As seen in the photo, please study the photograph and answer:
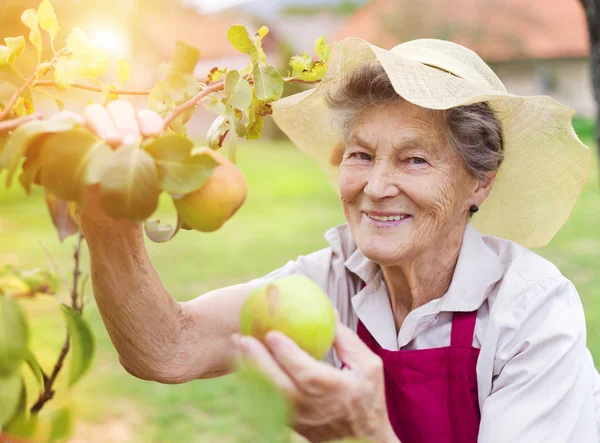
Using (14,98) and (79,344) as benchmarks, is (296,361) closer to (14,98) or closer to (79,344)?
(79,344)

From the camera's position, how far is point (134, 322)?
1541mm

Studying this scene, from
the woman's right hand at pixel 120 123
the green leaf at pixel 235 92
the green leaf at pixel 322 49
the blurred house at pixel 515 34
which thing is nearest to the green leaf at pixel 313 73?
the green leaf at pixel 322 49

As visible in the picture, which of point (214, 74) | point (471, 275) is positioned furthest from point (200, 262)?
point (214, 74)

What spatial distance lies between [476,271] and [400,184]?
333mm

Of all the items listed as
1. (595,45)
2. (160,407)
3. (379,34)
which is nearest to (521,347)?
(595,45)

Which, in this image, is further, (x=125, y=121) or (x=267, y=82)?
(x=267, y=82)

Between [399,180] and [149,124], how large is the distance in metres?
0.95

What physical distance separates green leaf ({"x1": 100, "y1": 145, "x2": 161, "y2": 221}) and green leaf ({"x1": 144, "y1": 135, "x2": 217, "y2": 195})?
1.4 inches

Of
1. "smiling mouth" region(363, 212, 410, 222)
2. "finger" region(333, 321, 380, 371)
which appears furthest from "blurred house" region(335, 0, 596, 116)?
"finger" region(333, 321, 380, 371)

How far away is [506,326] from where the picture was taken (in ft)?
5.72

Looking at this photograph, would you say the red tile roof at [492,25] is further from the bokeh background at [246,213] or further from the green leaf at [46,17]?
the green leaf at [46,17]

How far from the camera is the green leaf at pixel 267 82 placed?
1251 mm

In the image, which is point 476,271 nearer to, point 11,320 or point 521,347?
point 521,347

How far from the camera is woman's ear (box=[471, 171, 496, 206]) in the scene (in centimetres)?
201
